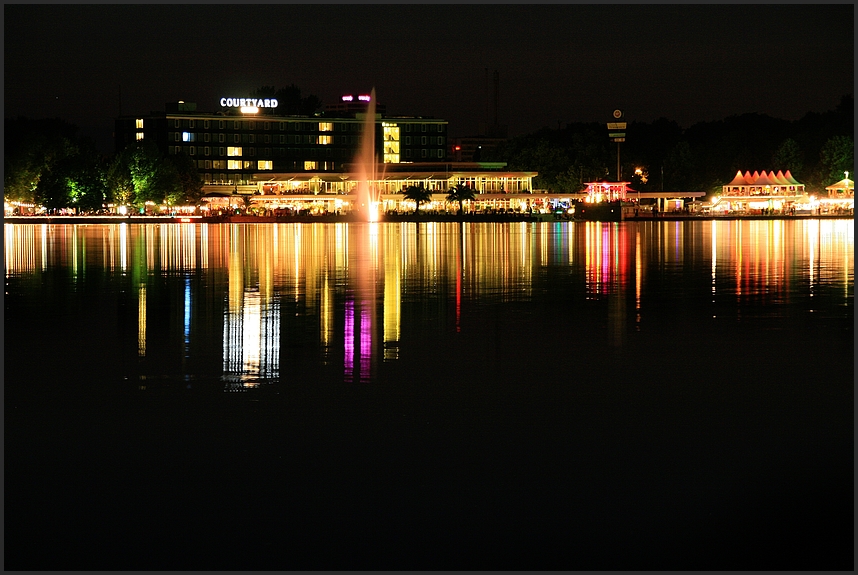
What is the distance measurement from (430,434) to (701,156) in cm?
16838

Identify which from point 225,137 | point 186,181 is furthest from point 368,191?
point 225,137

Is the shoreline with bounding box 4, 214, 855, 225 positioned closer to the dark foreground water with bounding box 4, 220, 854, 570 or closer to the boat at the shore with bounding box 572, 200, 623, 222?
the boat at the shore with bounding box 572, 200, 623, 222

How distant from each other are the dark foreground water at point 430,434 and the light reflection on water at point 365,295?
0.16 metres

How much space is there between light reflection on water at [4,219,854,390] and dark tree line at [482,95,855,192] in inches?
4556

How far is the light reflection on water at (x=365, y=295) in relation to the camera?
19.3 metres

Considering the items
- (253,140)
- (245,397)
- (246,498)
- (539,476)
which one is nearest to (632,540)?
(539,476)

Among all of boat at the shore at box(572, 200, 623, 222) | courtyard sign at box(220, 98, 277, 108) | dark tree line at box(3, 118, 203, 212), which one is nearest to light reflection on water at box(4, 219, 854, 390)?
dark tree line at box(3, 118, 203, 212)

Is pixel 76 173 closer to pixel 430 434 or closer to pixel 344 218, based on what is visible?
pixel 344 218

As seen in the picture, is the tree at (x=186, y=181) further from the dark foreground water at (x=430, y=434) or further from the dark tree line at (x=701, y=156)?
the dark foreground water at (x=430, y=434)

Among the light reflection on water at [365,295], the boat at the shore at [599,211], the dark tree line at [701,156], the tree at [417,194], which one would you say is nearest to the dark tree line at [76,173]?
the tree at [417,194]

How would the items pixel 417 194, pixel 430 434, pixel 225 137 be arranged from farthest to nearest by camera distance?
pixel 225 137 → pixel 417 194 → pixel 430 434

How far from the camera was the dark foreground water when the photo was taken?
31.8 ft

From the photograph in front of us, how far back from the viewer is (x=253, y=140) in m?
196

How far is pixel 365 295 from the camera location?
28.8 metres
